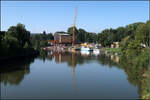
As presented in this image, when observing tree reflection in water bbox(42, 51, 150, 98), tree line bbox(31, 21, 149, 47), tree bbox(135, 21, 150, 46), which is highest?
tree line bbox(31, 21, 149, 47)

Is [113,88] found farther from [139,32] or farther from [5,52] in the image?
[5,52]

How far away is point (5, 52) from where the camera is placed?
37469 millimetres

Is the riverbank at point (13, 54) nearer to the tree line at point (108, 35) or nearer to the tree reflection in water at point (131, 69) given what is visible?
the tree reflection in water at point (131, 69)

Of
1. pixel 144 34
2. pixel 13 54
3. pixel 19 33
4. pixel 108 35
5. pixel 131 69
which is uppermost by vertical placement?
pixel 108 35

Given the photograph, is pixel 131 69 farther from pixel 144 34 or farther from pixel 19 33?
pixel 19 33

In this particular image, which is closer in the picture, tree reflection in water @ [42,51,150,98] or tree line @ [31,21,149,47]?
tree reflection in water @ [42,51,150,98]

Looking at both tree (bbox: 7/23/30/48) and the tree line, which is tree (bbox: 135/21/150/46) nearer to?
the tree line

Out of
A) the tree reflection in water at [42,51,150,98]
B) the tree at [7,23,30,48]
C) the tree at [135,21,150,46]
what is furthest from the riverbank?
the tree at [135,21,150,46]

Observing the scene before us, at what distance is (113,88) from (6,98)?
9.78 m

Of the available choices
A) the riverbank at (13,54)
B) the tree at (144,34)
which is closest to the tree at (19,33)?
the riverbank at (13,54)

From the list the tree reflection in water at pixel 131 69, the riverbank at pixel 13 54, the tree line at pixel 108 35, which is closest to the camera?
the tree reflection in water at pixel 131 69

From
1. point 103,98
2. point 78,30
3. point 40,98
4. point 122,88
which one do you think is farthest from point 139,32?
point 78,30

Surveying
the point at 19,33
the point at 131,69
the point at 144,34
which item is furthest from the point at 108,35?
the point at 131,69

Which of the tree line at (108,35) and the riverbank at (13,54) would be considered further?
the tree line at (108,35)
